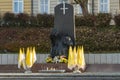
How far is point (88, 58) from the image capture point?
24000 mm

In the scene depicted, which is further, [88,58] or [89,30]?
[89,30]

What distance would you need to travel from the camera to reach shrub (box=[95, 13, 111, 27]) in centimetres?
3120

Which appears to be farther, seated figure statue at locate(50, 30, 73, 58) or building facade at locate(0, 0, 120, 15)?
building facade at locate(0, 0, 120, 15)

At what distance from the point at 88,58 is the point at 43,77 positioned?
25.7 feet

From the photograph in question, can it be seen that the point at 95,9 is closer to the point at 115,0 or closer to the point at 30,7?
the point at 115,0

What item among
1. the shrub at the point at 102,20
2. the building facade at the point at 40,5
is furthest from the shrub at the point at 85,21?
the building facade at the point at 40,5

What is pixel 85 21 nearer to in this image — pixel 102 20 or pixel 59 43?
pixel 102 20

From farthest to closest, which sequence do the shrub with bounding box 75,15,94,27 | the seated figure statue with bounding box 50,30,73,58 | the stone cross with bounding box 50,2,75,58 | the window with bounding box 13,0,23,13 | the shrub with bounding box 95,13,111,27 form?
the window with bounding box 13,0,23,13
the shrub with bounding box 75,15,94,27
the shrub with bounding box 95,13,111,27
the stone cross with bounding box 50,2,75,58
the seated figure statue with bounding box 50,30,73,58

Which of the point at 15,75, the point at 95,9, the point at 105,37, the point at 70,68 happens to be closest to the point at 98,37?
the point at 105,37

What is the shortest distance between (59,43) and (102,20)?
997 cm

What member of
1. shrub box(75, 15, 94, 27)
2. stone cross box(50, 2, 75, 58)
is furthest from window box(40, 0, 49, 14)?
stone cross box(50, 2, 75, 58)

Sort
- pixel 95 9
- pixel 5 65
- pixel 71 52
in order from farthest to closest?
1. pixel 95 9
2. pixel 5 65
3. pixel 71 52

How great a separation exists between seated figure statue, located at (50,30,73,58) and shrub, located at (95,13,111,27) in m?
9.31

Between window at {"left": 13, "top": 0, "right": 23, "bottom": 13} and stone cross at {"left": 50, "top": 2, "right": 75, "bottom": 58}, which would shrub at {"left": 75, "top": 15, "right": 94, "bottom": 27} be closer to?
stone cross at {"left": 50, "top": 2, "right": 75, "bottom": 58}
